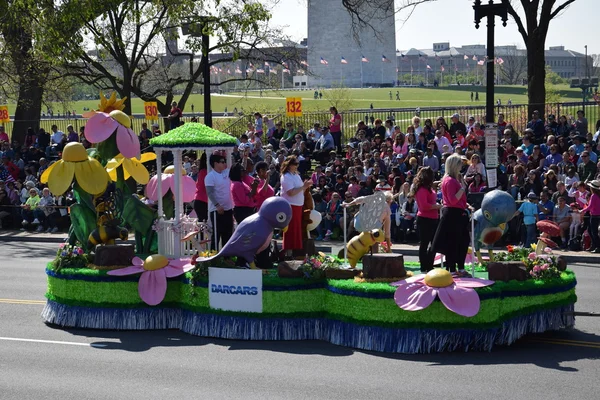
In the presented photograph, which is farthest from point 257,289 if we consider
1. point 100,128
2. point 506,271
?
point 100,128

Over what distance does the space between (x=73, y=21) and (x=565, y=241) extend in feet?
53.7

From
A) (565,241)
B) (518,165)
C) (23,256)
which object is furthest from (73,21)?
(565,241)

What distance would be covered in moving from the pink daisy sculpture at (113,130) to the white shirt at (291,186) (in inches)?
90.3

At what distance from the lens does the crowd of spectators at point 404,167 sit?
2006cm

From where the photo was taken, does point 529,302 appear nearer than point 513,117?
Yes

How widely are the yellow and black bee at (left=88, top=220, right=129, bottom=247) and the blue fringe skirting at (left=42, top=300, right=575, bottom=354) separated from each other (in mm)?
1094

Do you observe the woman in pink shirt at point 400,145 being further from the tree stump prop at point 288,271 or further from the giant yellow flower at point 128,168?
the tree stump prop at point 288,271

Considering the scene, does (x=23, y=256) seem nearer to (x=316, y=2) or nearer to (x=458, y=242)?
(x=458, y=242)

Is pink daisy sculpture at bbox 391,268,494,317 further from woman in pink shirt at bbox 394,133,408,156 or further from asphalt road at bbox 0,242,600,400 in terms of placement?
woman in pink shirt at bbox 394,133,408,156

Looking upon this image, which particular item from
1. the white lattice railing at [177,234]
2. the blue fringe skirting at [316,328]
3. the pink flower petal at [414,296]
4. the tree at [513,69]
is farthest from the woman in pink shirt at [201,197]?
the tree at [513,69]

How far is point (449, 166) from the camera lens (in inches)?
465

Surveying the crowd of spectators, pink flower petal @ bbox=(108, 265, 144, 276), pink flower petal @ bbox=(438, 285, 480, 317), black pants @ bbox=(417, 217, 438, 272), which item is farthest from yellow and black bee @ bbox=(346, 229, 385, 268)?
the crowd of spectators

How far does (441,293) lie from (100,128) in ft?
19.1

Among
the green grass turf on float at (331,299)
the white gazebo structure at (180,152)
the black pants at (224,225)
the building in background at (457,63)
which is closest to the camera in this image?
the green grass turf on float at (331,299)
